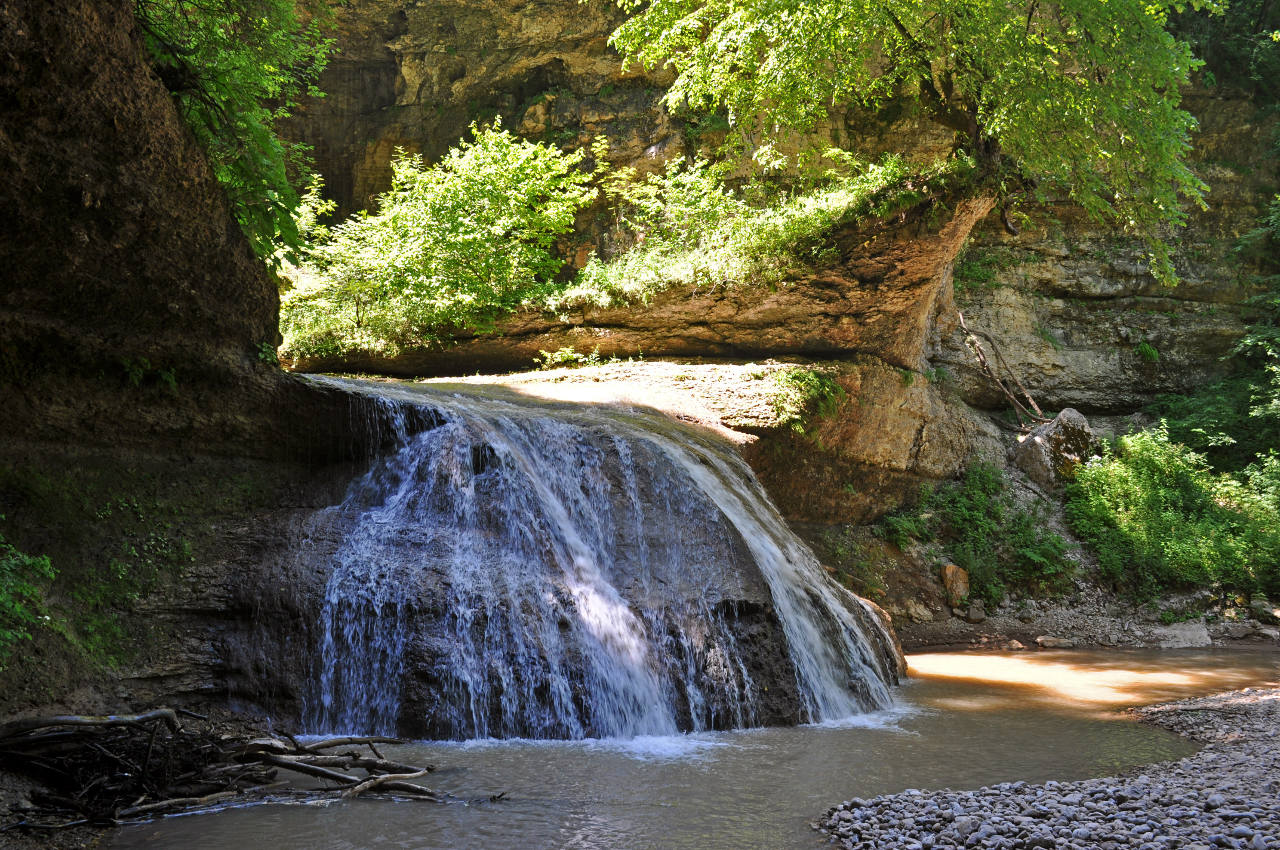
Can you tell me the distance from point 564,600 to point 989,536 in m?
10.3

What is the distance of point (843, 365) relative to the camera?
1328 centimetres

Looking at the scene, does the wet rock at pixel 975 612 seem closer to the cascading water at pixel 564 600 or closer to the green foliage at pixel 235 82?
the cascading water at pixel 564 600

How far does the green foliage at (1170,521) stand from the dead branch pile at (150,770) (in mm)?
13511

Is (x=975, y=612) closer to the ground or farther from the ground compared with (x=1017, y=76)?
closer to the ground

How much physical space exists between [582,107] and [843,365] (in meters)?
9.59

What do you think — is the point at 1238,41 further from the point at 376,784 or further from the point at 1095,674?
the point at 376,784

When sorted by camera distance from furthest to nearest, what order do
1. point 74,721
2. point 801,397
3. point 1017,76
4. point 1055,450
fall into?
1. point 1055,450
2. point 801,397
3. point 1017,76
4. point 74,721

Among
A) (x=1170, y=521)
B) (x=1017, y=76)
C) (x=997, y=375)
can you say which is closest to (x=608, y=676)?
(x=1017, y=76)

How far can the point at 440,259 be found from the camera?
50.0 ft

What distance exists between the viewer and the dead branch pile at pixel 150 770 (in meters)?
3.90

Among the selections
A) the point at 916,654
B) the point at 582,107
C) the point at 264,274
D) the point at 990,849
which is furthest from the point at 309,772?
the point at 582,107

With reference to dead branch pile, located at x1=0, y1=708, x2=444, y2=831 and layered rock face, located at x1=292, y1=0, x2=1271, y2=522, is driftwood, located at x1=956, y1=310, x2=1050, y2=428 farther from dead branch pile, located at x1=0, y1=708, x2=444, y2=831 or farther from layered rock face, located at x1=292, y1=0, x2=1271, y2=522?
dead branch pile, located at x1=0, y1=708, x2=444, y2=831

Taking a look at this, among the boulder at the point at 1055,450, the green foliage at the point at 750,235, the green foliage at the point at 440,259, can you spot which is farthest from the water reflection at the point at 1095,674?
the green foliage at the point at 440,259

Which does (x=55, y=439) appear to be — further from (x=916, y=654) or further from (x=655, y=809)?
(x=916, y=654)
